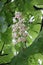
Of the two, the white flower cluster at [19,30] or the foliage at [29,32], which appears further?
the white flower cluster at [19,30]

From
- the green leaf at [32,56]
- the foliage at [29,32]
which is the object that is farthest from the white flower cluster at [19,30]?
the green leaf at [32,56]

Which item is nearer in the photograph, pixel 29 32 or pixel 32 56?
pixel 32 56

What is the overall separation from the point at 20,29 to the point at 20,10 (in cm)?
10

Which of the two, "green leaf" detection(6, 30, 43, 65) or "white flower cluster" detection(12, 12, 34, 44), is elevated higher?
"white flower cluster" detection(12, 12, 34, 44)

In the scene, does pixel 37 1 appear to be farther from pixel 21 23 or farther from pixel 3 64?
pixel 3 64

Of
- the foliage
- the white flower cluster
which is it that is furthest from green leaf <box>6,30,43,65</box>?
the white flower cluster

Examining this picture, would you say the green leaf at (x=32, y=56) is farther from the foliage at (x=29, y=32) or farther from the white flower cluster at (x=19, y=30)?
the white flower cluster at (x=19, y=30)

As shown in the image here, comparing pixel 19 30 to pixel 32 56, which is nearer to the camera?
pixel 32 56

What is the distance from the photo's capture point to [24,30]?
1.01 m

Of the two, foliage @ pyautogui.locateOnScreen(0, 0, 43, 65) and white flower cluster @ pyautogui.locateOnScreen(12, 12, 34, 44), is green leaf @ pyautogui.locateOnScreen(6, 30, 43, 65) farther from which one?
white flower cluster @ pyautogui.locateOnScreen(12, 12, 34, 44)

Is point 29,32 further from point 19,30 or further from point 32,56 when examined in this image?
point 32,56

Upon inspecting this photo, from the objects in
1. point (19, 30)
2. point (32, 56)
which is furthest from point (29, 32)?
point (32, 56)

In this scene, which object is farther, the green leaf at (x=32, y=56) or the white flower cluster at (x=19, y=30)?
the white flower cluster at (x=19, y=30)

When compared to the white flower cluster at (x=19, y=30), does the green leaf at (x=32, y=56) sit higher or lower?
lower
